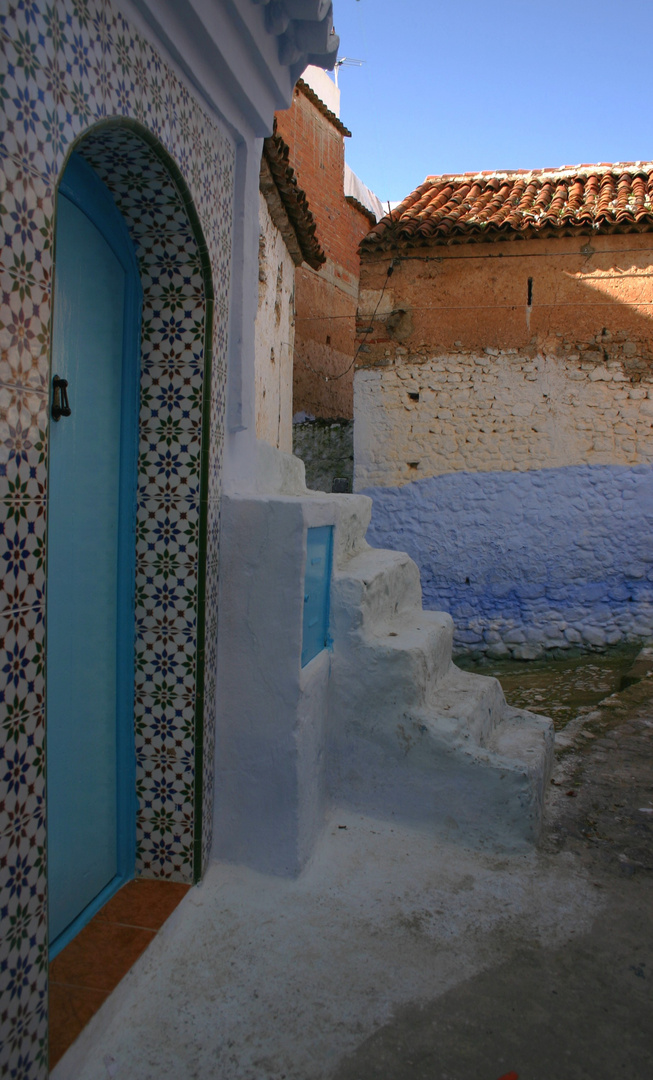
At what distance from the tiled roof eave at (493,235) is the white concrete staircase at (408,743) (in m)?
5.50

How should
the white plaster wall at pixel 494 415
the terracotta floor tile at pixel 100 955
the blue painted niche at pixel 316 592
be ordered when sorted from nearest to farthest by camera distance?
1. the terracotta floor tile at pixel 100 955
2. the blue painted niche at pixel 316 592
3. the white plaster wall at pixel 494 415

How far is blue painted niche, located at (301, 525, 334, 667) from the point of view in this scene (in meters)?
2.73

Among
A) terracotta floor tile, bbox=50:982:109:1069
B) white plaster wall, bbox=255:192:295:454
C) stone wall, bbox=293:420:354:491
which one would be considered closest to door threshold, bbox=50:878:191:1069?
terracotta floor tile, bbox=50:982:109:1069

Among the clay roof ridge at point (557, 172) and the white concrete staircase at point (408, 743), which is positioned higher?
the clay roof ridge at point (557, 172)

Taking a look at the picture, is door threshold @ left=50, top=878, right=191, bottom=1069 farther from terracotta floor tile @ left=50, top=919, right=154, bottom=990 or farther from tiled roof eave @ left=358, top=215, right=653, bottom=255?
tiled roof eave @ left=358, top=215, right=653, bottom=255

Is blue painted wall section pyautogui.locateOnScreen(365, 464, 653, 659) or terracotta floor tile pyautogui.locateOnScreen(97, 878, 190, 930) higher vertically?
blue painted wall section pyautogui.locateOnScreen(365, 464, 653, 659)

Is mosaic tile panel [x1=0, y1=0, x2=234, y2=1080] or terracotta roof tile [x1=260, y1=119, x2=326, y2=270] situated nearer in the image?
mosaic tile panel [x1=0, y1=0, x2=234, y2=1080]

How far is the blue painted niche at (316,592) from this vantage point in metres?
2.73

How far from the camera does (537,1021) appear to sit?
6.75ft

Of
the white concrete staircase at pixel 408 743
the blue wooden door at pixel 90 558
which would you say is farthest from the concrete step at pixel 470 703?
the blue wooden door at pixel 90 558

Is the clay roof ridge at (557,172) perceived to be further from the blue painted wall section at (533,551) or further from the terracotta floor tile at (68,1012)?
the terracotta floor tile at (68,1012)

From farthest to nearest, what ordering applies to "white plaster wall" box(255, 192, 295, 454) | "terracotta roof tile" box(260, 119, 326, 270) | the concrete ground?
"white plaster wall" box(255, 192, 295, 454)
"terracotta roof tile" box(260, 119, 326, 270)
the concrete ground

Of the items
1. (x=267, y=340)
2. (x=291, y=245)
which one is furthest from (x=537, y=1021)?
(x=291, y=245)

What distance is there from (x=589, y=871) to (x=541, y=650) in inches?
199
